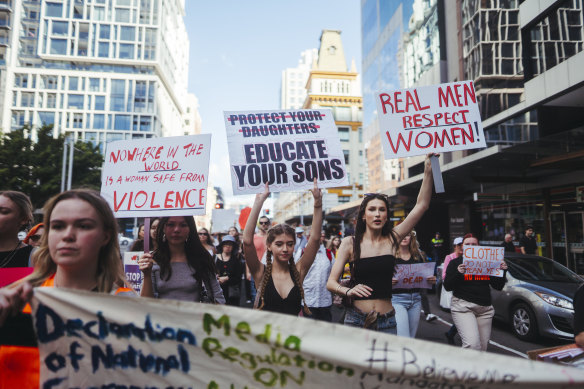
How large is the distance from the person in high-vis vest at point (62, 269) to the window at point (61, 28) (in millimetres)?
81192

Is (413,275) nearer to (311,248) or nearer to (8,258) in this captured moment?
(311,248)

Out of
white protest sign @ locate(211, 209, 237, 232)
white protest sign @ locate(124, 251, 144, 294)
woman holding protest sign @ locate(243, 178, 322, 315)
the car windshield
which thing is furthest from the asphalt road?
white protest sign @ locate(211, 209, 237, 232)

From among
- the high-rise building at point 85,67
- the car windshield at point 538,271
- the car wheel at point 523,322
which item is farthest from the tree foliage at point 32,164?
the high-rise building at point 85,67

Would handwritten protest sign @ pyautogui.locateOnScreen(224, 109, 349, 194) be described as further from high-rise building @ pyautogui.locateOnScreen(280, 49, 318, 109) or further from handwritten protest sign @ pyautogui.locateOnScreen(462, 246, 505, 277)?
high-rise building @ pyautogui.locateOnScreen(280, 49, 318, 109)

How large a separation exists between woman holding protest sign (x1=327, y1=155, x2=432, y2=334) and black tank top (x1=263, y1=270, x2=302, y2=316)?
0.30 m

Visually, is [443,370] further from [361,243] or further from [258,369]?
[361,243]

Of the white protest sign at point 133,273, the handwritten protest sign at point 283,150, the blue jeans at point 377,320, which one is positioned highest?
the handwritten protest sign at point 283,150

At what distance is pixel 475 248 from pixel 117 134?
69.8m

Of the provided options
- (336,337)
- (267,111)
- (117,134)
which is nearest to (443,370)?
(336,337)

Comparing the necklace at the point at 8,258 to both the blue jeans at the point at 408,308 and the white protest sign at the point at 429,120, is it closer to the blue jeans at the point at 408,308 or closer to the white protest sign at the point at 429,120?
the white protest sign at the point at 429,120

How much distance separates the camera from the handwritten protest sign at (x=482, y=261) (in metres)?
4.95

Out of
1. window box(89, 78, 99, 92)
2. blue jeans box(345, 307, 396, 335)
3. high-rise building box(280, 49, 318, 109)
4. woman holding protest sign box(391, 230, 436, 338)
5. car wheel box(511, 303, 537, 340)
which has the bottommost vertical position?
car wheel box(511, 303, 537, 340)

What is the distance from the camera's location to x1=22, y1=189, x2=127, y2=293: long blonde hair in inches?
76.6

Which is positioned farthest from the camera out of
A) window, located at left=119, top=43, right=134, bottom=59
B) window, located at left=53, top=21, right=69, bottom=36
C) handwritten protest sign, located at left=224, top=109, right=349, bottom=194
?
window, located at left=119, top=43, right=134, bottom=59
